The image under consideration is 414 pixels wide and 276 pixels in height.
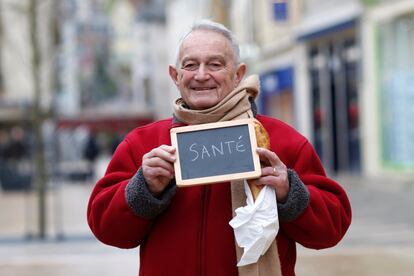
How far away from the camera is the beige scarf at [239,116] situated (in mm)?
3195

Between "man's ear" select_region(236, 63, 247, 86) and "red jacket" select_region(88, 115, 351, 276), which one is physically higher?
"man's ear" select_region(236, 63, 247, 86)

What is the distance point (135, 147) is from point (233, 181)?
419 mm

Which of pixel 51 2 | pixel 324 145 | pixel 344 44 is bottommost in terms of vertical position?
pixel 324 145

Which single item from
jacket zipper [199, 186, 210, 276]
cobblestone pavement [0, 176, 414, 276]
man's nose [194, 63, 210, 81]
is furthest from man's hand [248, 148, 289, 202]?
cobblestone pavement [0, 176, 414, 276]

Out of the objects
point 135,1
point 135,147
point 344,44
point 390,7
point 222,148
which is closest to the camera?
point 222,148

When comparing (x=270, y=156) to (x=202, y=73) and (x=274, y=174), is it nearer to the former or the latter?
(x=274, y=174)

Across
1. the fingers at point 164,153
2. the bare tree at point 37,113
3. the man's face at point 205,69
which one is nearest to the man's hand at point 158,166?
the fingers at point 164,153

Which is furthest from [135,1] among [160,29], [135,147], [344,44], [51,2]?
[135,147]

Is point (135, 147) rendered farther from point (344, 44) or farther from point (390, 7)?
point (344, 44)

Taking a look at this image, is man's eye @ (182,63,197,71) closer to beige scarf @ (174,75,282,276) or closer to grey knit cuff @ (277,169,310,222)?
beige scarf @ (174,75,282,276)

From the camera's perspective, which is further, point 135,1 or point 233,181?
point 135,1

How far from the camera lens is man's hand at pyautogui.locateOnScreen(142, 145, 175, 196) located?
3.11 meters

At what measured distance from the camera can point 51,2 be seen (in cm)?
2709

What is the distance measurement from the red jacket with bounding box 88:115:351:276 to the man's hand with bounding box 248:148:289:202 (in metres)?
0.12
